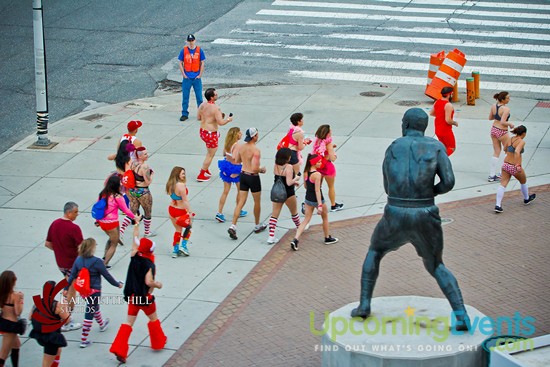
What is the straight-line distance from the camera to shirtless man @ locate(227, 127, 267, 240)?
1369 cm

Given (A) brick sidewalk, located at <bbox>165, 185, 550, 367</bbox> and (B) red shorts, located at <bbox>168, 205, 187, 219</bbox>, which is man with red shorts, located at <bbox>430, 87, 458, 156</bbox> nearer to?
(A) brick sidewalk, located at <bbox>165, 185, 550, 367</bbox>

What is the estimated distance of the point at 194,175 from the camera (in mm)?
16484

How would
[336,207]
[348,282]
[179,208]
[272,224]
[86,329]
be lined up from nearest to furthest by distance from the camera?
[86,329] → [348,282] → [179,208] → [272,224] → [336,207]

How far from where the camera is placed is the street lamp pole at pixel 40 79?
17.9 meters

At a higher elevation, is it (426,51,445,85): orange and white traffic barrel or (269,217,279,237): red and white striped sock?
(426,51,445,85): orange and white traffic barrel

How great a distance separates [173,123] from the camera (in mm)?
19359

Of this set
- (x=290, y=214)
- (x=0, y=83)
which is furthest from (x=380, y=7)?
(x=290, y=214)

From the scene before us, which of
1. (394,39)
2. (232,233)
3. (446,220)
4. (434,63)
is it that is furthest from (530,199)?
(394,39)

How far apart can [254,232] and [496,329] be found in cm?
465

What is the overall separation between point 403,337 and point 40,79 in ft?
36.8

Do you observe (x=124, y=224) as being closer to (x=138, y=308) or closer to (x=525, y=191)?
(x=138, y=308)

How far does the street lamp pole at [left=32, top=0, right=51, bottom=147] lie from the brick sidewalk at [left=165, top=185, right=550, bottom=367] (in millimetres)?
6645

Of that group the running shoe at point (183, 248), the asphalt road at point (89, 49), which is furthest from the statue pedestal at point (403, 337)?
the asphalt road at point (89, 49)

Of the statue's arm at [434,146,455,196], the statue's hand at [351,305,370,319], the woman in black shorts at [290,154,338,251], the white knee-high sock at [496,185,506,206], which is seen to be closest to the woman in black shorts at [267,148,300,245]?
the woman in black shorts at [290,154,338,251]
